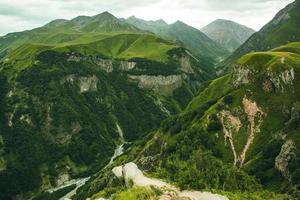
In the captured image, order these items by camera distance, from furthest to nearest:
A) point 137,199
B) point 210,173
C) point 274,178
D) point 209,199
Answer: point 274,178 → point 210,173 → point 209,199 → point 137,199

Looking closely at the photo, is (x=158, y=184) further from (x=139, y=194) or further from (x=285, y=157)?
(x=285, y=157)

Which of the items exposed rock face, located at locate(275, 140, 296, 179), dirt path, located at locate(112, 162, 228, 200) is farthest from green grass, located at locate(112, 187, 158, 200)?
exposed rock face, located at locate(275, 140, 296, 179)

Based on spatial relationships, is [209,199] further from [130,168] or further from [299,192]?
[299,192]

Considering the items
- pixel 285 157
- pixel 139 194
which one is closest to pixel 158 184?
pixel 139 194

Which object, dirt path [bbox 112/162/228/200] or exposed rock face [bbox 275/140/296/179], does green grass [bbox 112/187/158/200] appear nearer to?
dirt path [bbox 112/162/228/200]

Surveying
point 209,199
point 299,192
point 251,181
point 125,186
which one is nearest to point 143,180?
point 125,186

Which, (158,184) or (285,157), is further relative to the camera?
(285,157)

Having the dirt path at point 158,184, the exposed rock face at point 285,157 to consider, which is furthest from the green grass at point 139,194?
the exposed rock face at point 285,157

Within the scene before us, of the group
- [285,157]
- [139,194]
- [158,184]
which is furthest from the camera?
[285,157]
